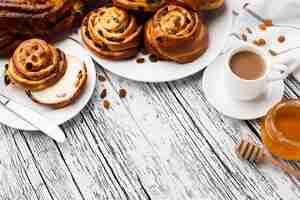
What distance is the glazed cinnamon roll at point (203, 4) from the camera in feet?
4.62

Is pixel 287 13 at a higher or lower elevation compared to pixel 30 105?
higher

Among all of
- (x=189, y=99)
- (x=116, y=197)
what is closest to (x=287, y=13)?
(x=189, y=99)

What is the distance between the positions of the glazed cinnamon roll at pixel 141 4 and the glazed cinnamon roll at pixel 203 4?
8cm

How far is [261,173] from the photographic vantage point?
51.3 inches

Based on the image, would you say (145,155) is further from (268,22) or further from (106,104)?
(268,22)

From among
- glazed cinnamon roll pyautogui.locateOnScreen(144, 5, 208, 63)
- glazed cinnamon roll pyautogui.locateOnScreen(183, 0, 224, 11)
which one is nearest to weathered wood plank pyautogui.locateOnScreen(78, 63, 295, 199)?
glazed cinnamon roll pyautogui.locateOnScreen(144, 5, 208, 63)

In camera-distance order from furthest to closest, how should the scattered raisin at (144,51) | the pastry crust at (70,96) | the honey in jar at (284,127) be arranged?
the scattered raisin at (144,51) < the pastry crust at (70,96) < the honey in jar at (284,127)

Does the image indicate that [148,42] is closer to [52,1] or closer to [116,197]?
[52,1]

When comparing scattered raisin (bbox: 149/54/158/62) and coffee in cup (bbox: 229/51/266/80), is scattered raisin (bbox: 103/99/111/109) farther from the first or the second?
coffee in cup (bbox: 229/51/266/80)

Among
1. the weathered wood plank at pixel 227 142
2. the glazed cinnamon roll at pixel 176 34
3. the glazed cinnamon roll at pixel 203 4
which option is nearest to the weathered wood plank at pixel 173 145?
the weathered wood plank at pixel 227 142

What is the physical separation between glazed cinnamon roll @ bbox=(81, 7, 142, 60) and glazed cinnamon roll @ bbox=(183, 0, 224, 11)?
170 millimetres

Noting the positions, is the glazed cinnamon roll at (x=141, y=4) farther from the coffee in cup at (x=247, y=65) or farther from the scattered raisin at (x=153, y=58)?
the coffee in cup at (x=247, y=65)

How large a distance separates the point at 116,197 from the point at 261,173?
41cm

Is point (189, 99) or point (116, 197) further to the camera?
point (189, 99)
